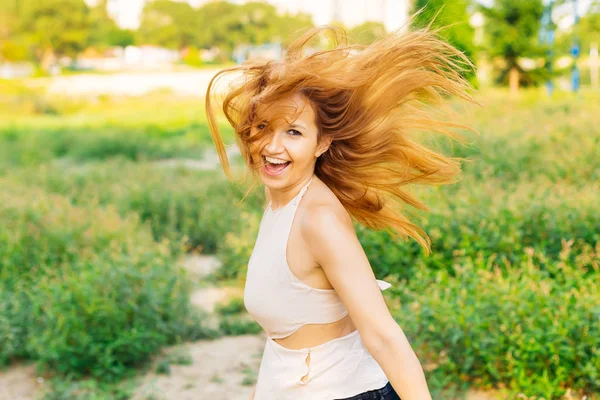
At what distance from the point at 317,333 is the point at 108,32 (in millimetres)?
117221

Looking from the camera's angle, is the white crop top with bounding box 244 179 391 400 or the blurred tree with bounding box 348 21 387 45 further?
the blurred tree with bounding box 348 21 387 45

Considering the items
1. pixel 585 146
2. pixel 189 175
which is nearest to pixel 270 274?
pixel 585 146

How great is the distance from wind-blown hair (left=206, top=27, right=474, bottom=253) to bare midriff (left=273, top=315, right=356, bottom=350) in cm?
34

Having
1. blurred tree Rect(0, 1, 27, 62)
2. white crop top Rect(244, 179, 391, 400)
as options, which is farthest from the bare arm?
blurred tree Rect(0, 1, 27, 62)

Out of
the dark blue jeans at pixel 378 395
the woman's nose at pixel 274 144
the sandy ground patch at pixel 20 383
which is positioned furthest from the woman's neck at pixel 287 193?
the sandy ground patch at pixel 20 383

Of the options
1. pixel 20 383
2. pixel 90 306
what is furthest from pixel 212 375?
pixel 20 383

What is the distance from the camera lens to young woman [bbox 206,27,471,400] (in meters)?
1.63

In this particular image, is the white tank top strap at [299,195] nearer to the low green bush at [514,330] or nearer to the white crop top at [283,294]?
the white crop top at [283,294]

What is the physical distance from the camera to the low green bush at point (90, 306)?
4.32m

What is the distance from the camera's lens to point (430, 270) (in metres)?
4.60

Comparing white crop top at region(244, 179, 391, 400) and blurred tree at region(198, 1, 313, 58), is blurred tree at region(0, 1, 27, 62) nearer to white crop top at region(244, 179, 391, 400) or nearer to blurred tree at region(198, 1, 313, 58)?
blurred tree at region(198, 1, 313, 58)

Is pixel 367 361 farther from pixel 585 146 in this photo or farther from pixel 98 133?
pixel 98 133

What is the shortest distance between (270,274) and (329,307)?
16 centimetres

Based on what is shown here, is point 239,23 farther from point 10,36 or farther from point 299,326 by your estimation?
point 299,326
